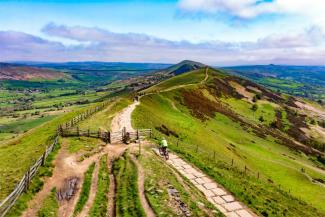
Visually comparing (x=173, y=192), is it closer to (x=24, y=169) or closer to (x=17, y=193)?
(x=17, y=193)

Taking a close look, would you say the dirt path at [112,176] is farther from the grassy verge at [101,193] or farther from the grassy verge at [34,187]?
the grassy verge at [34,187]

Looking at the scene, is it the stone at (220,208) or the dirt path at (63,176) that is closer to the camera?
the dirt path at (63,176)

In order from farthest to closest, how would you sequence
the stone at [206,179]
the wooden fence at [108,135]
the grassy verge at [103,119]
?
1. the grassy verge at [103,119]
2. the wooden fence at [108,135]
3. the stone at [206,179]

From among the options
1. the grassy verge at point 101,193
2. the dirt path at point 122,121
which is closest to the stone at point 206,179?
the grassy verge at point 101,193

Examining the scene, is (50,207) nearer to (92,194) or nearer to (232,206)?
(92,194)

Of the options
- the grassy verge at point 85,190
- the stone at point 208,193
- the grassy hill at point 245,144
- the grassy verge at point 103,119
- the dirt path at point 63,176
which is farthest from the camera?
the grassy verge at point 103,119

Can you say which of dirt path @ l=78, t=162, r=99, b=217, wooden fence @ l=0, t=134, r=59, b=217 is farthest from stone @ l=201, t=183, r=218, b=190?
wooden fence @ l=0, t=134, r=59, b=217
